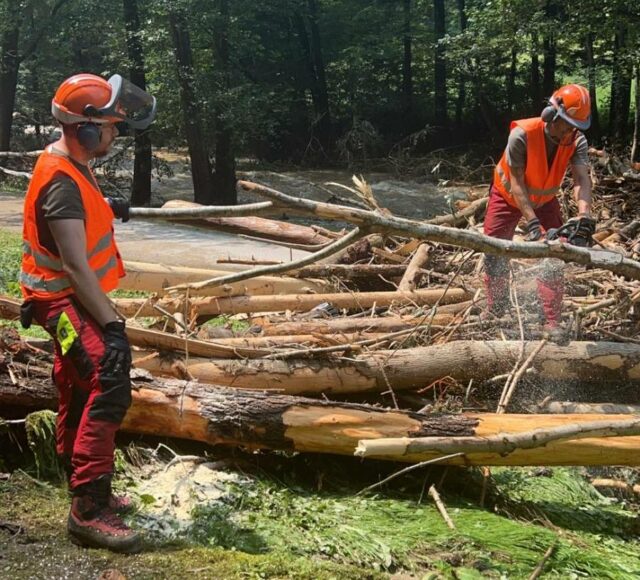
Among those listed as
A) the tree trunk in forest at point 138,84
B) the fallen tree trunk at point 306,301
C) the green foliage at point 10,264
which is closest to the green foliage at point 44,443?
the fallen tree trunk at point 306,301

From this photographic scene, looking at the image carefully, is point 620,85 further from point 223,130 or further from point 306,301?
point 306,301

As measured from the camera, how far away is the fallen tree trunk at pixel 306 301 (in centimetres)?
646

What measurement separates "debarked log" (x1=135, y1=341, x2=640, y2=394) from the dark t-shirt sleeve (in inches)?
65.8

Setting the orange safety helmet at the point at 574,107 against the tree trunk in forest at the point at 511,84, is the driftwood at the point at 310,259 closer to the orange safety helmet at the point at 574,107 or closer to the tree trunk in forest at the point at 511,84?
the orange safety helmet at the point at 574,107

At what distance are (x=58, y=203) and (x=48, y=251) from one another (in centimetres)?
26

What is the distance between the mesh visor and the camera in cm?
329

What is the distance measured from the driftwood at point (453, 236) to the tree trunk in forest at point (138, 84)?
14223 millimetres

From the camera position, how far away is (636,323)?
5707mm

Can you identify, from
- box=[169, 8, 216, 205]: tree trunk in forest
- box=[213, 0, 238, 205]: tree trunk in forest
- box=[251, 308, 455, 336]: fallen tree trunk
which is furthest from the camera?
box=[213, 0, 238, 205]: tree trunk in forest

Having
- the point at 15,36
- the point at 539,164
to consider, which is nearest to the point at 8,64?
the point at 15,36

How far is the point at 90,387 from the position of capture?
130 inches

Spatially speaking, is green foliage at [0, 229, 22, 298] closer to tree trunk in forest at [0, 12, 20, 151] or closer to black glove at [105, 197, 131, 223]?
black glove at [105, 197, 131, 223]

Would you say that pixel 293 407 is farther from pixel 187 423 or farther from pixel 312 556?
pixel 312 556

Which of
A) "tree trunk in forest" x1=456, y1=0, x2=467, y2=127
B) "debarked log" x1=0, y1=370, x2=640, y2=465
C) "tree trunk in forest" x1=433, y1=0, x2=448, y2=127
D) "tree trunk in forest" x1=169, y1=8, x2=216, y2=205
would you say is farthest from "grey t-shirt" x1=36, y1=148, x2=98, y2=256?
"tree trunk in forest" x1=456, y1=0, x2=467, y2=127
